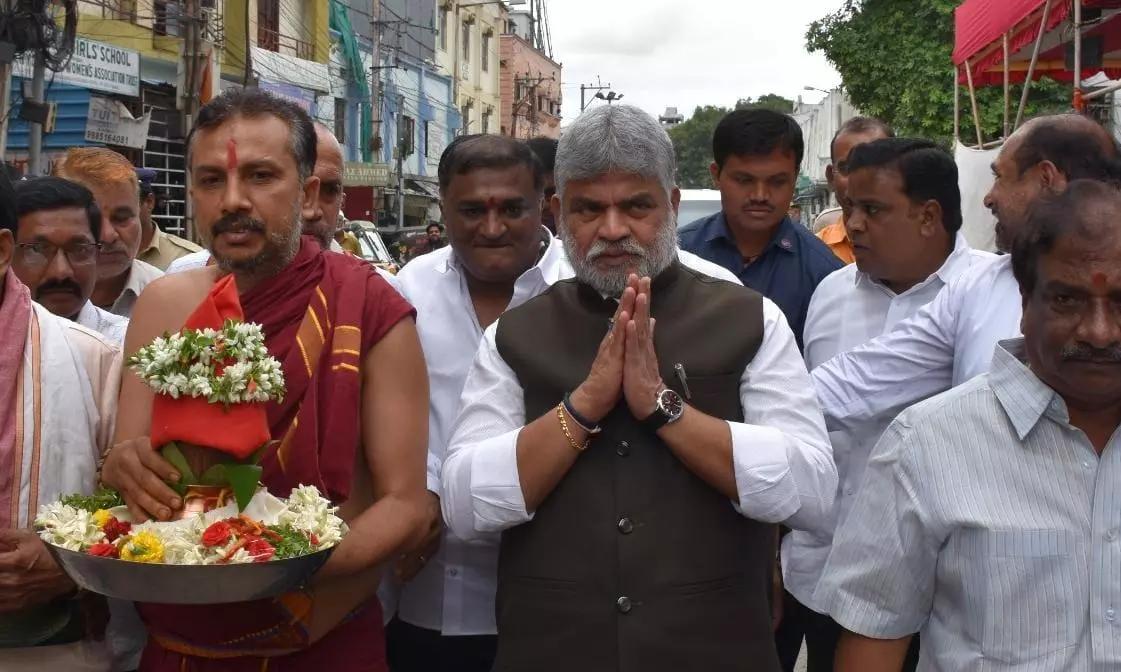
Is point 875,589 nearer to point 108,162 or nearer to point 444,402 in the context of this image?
point 444,402

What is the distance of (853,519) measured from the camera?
2.29m

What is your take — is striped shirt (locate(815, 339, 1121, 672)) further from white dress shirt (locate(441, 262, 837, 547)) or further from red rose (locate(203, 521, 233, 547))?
red rose (locate(203, 521, 233, 547))

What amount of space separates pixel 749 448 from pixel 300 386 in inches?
39.0

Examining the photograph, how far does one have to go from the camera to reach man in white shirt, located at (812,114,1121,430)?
10.2ft

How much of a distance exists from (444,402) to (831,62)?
20.6 meters

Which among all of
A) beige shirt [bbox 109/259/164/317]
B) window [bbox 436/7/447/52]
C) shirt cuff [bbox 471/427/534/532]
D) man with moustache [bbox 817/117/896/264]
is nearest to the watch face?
shirt cuff [bbox 471/427/534/532]

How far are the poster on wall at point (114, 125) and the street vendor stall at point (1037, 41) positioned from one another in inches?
513

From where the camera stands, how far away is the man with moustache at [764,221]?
13.9ft

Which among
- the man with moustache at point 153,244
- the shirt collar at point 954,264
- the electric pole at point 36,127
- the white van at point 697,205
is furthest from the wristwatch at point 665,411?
the electric pole at point 36,127

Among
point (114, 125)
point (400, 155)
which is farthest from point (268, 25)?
point (114, 125)

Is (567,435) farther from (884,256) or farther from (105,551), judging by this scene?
(884,256)

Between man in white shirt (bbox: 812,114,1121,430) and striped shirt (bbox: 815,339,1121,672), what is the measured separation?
89cm

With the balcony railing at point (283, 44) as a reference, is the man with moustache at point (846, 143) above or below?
below

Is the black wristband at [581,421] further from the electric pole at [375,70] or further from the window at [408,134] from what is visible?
the window at [408,134]
